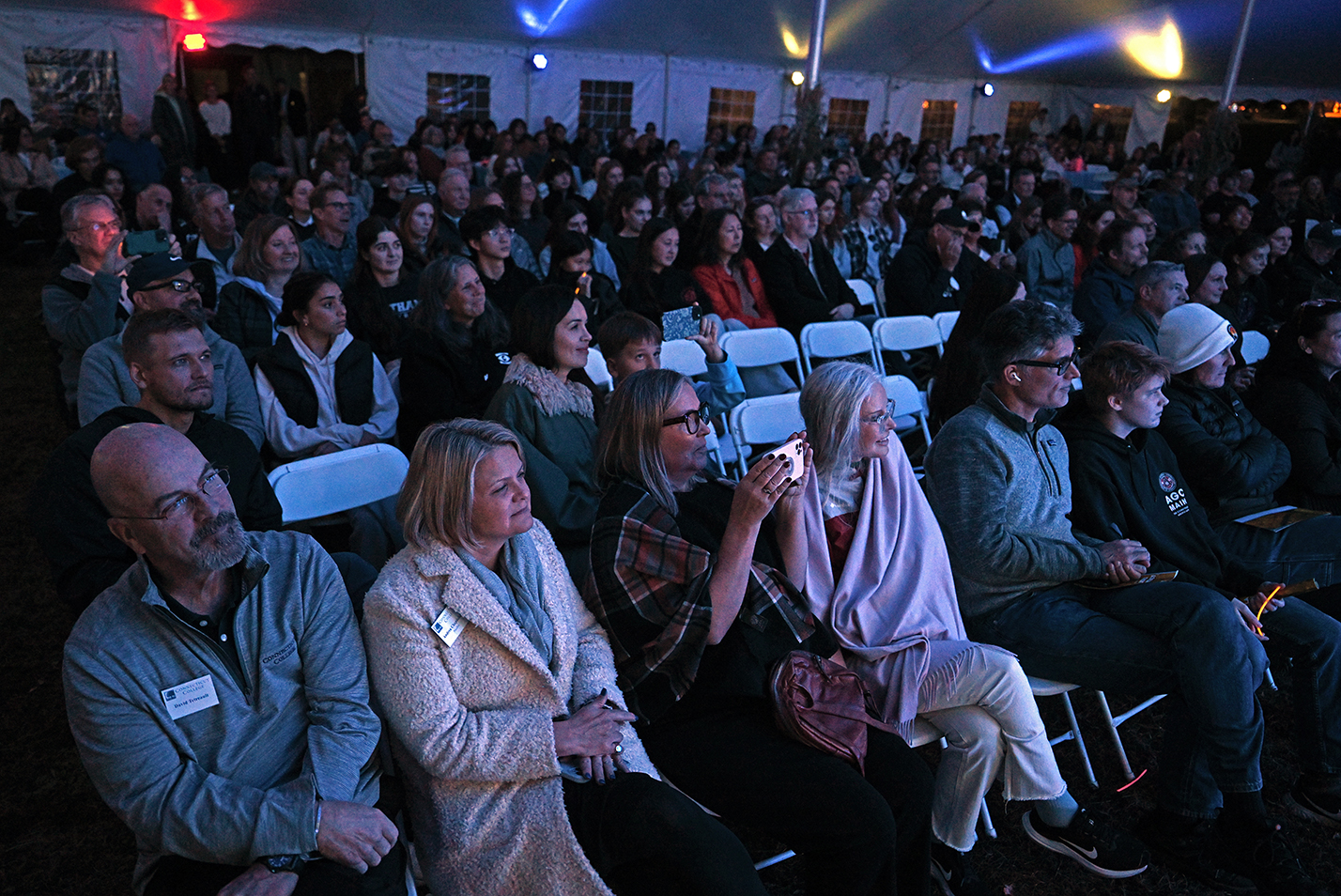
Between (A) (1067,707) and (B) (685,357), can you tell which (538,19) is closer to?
(B) (685,357)

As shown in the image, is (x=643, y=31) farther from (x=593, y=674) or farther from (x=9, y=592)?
(x=593, y=674)

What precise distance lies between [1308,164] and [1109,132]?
480 cm

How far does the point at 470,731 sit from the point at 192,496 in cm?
66

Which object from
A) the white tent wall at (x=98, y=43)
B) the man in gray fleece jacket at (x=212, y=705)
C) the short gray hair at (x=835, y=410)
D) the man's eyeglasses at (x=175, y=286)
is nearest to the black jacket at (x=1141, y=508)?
the short gray hair at (x=835, y=410)

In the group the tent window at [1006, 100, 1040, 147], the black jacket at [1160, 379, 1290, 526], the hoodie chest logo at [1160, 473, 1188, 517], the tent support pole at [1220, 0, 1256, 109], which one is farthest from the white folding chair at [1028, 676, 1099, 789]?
the tent window at [1006, 100, 1040, 147]

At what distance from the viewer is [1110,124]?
20.3m

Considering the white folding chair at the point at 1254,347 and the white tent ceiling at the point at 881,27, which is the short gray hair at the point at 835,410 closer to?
the white folding chair at the point at 1254,347

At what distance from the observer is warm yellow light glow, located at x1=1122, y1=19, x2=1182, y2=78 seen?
1580 centimetres

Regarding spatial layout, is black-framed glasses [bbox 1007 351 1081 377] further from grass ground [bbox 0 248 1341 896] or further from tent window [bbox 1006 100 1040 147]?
tent window [bbox 1006 100 1040 147]

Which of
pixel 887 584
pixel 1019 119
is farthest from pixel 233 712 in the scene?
pixel 1019 119

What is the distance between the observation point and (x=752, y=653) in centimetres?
210

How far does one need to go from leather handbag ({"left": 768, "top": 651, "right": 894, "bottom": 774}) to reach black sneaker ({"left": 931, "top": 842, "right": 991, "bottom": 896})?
0.42 metres

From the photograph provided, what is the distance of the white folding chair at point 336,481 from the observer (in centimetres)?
267

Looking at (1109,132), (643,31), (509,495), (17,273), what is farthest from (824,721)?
(1109,132)
